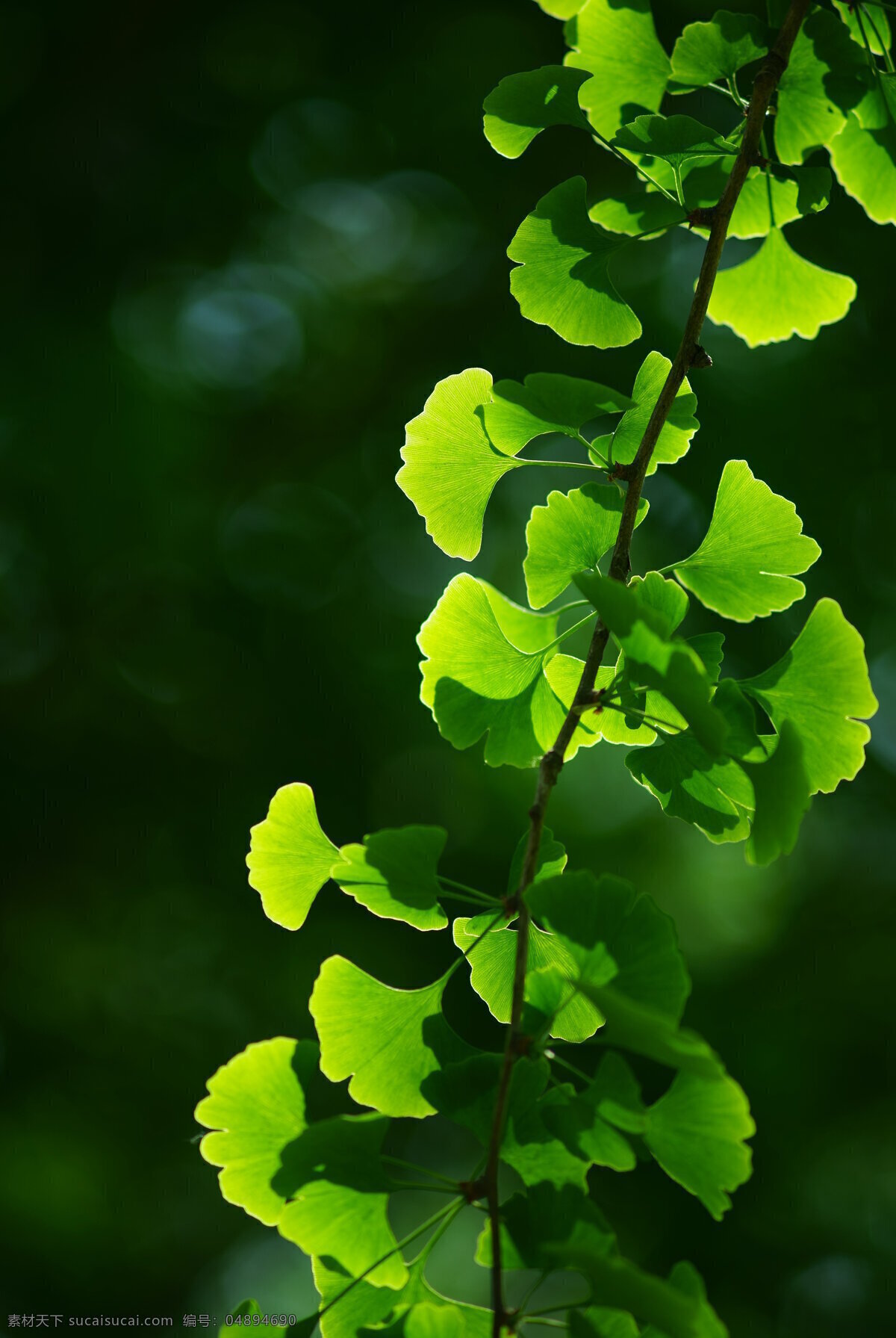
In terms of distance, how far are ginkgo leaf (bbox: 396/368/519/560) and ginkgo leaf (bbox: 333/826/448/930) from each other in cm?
30

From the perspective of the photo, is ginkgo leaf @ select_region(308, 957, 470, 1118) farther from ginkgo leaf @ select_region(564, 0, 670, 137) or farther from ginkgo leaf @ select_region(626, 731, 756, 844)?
ginkgo leaf @ select_region(564, 0, 670, 137)

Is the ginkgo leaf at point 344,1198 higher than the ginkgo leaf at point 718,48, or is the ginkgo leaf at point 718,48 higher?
the ginkgo leaf at point 718,48

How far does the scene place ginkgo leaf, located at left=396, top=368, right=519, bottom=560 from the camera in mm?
911

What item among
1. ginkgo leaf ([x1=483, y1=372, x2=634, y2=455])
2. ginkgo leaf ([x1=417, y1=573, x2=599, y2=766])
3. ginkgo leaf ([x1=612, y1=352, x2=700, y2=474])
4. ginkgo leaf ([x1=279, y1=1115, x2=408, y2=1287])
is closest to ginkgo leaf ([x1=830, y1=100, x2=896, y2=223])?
ginkgo leaf ([x1=612, y1=352, x2=700, y2=474])

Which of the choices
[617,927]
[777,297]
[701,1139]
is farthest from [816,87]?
[701,1139]

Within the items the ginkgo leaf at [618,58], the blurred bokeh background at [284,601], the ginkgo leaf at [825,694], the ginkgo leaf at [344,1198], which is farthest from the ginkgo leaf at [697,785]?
the blurred bokeh background at [284,601]

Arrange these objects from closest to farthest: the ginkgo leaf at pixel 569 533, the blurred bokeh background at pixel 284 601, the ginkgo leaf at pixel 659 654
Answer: the ginkgo leaf at pixel 659 654, the ginkgo leaf at pixel 569 533, the blurred bokeh background at pixel 284 601

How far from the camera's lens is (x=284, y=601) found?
3.89 metres

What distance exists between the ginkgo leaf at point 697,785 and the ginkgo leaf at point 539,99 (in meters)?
0.53

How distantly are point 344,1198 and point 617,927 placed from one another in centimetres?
27

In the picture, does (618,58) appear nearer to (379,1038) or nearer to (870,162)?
(870,162)

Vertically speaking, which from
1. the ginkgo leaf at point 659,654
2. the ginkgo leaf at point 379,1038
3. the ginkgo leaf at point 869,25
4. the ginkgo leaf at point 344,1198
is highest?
the ginkgo leaf at point 869,25

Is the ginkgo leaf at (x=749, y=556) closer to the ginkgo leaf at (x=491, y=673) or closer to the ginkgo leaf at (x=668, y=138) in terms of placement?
the ginkgo leaf at (x=491, y=673)

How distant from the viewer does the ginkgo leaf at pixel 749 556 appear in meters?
0.88
